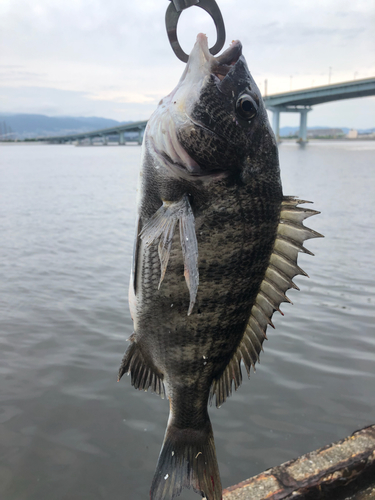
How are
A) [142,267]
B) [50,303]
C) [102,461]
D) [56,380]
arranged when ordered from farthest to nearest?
1. [50,303]
2. [56,380]
3. [102,461]
4. [142,267]

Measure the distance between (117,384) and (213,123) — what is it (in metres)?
4.65

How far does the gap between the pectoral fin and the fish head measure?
0.24m

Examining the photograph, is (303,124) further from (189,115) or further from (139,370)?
(139,370)

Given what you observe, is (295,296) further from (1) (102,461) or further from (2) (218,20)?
(2) (218,20)

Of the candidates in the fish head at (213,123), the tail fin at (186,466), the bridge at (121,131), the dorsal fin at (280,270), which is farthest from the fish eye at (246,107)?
the bridge at (121,131)

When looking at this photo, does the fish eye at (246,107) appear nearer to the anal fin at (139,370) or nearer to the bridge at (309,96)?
the anal fin at (139,370)

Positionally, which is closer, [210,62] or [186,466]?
[210,62]

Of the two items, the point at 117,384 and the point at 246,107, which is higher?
the point at 246,107

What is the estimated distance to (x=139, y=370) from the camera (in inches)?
107

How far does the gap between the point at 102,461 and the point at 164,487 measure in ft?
7.48

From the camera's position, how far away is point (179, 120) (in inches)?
90.0

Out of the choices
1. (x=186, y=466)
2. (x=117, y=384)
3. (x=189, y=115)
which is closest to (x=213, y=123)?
(x=189, y=115)

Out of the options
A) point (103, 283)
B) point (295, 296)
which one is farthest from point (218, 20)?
point (103, 283)

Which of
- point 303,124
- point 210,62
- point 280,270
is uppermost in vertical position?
point 303,124
